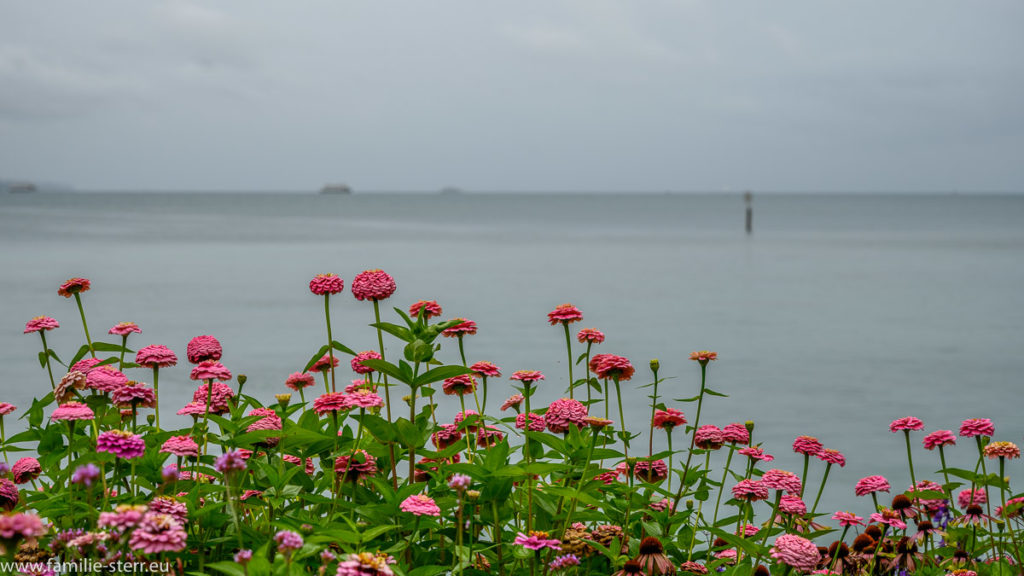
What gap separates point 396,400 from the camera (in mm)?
6176

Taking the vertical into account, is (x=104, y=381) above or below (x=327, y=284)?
below

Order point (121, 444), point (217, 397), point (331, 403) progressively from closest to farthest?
point (121, 444), point (331, 403), point (217, 397)

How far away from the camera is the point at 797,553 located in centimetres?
199

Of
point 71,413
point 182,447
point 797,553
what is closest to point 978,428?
point 797,553

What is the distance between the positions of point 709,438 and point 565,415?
26.4 inches

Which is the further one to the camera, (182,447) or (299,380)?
(299,380)

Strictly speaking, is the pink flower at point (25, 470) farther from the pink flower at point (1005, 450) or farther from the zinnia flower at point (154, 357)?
the pink flower at point (1005, 450)

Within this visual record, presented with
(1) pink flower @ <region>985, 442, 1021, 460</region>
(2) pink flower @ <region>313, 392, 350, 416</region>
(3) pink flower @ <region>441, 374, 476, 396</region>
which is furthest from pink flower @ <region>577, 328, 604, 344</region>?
(1) pink flower @ <region>985, 442, 1021, 460</region>

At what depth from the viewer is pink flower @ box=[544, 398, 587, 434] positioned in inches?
91.0

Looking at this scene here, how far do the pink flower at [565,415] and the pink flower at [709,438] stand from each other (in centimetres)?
58

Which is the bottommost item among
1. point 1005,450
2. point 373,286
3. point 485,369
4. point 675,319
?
point 675,319

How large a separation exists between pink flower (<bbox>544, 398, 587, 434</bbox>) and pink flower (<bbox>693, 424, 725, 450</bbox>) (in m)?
0.58

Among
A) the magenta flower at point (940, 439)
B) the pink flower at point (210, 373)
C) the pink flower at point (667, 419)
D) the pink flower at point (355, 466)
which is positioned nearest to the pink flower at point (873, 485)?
the magenta flower at point (940, 439)

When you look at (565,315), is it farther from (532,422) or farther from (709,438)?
(709,438)
